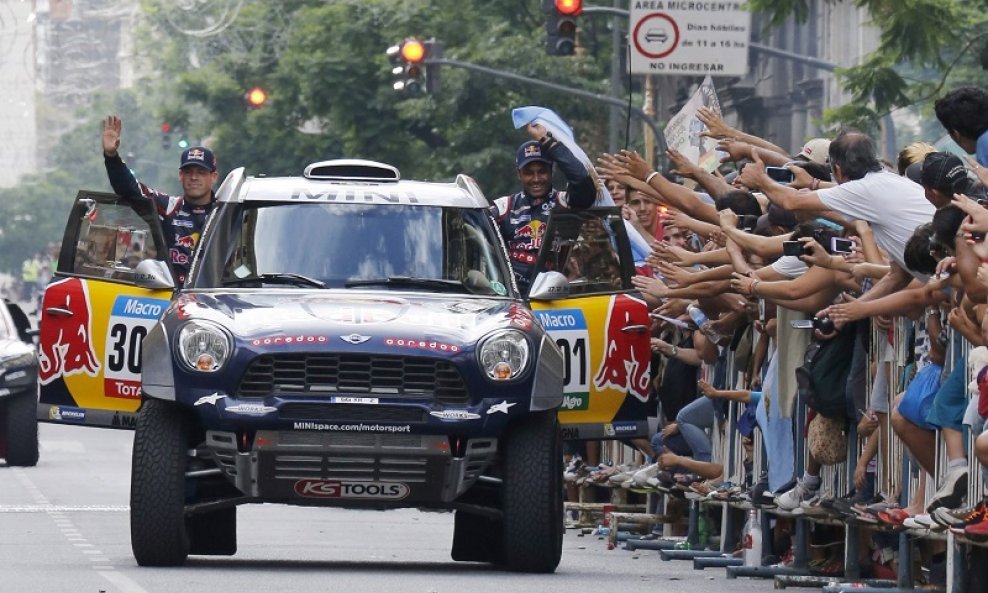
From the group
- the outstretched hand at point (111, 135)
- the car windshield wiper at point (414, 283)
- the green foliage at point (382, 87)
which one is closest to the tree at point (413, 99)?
the green foliage at point (382, 87)

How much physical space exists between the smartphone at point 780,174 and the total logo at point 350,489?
9.63ft

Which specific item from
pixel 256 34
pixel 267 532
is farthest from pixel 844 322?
pixel 256 34

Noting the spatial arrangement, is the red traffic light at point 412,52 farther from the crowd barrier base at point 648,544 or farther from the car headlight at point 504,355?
the car headlight at point 504,355

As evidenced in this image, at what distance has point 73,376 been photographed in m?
14.9

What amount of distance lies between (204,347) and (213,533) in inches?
86.9

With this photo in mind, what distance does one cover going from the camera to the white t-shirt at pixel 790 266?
13.9 meters

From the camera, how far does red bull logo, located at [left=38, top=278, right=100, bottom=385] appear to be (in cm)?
1492

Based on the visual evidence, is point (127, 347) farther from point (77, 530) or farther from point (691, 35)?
point (691, 35)

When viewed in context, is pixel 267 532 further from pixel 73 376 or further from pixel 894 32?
pixel 894 32

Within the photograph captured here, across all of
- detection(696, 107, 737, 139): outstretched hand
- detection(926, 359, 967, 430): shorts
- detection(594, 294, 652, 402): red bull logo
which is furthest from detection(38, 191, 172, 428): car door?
detection(926, 359, 967, 430): shorts

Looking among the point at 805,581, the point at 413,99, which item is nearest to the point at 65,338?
the point at 805,581

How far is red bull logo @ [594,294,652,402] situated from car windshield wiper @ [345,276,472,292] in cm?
123

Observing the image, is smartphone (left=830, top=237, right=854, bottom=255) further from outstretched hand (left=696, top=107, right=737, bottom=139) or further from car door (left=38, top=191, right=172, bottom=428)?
car door (left=38, top=191, right=172, bottom=428)

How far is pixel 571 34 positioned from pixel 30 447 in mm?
7239
